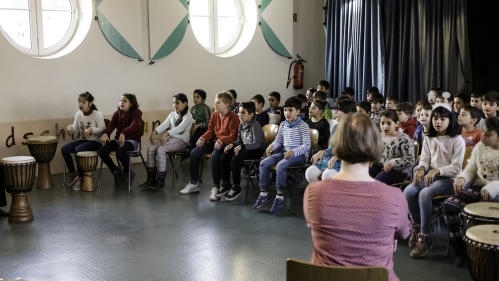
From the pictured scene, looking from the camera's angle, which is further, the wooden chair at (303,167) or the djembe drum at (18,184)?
the wooden chair at (303,167)

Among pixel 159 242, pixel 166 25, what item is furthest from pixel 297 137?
pixel 166 25

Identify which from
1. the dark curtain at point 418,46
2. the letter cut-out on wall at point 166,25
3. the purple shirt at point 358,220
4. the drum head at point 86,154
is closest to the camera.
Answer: the purple shirt at point 358,220

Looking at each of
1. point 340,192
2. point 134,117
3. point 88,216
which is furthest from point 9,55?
point 340,192

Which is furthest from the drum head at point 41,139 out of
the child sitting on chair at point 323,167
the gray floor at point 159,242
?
the child sitting on chair at point 323,167

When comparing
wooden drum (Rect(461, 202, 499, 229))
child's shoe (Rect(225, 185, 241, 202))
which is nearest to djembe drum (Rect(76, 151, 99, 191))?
child's shoe (Rect(225, 185, 241, 202))

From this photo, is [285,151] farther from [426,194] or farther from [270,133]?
[426,194]

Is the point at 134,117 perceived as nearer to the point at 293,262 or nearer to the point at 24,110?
the point at 24,110

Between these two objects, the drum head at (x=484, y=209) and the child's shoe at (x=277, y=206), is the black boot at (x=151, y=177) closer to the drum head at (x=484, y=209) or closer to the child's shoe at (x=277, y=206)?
the child's shoe at (x=277, y=206)

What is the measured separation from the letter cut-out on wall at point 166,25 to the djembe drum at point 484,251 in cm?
546

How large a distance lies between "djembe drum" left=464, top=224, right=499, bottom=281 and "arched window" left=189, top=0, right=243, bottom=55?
5921mm

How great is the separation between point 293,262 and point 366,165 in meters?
0.46

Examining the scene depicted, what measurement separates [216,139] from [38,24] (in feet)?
9.12

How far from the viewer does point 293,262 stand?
2.08 m

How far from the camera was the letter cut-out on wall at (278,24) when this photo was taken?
8.70m
